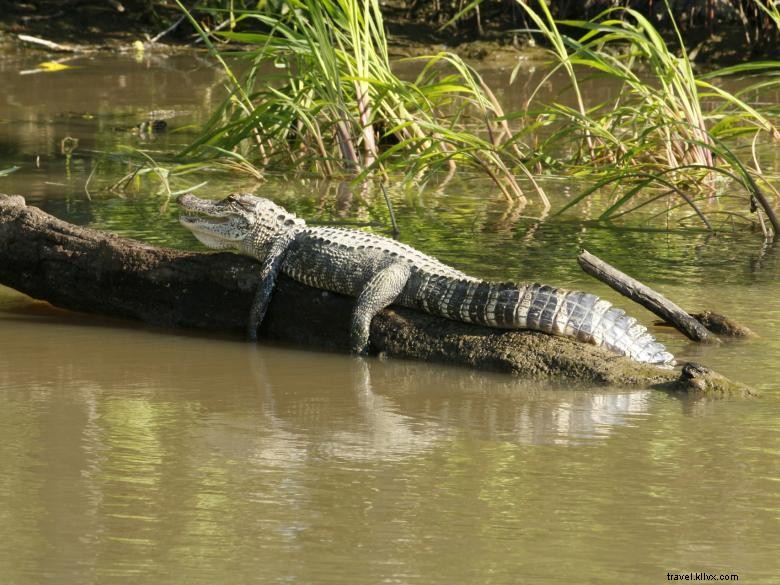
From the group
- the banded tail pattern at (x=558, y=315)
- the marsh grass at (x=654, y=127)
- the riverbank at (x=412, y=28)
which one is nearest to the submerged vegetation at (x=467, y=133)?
the marsh grass at (x=654, y=127)

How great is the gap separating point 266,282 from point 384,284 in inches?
24.3

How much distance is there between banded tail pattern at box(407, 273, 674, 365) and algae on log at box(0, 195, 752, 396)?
96 millimetres

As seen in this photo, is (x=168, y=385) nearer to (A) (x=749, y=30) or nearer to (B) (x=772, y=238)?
(B) (x=772, y=238)

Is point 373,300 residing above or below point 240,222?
below

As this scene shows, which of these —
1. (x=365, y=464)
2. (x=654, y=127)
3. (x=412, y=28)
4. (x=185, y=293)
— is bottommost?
(x=365, y=464)

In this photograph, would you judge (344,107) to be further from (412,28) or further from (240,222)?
(412,28)

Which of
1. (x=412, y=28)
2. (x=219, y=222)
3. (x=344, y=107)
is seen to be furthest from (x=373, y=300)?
(x=412, y=28)

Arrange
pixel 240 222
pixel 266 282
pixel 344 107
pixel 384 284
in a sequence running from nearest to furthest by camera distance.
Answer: pixel 384 284
pixel 266 282
pixel 240 222
pixel 344 107

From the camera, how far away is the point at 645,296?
551cm

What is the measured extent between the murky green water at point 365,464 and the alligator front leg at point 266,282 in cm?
15

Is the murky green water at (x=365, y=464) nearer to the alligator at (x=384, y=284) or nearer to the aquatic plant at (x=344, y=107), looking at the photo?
the alligator at (x=384, y=284)

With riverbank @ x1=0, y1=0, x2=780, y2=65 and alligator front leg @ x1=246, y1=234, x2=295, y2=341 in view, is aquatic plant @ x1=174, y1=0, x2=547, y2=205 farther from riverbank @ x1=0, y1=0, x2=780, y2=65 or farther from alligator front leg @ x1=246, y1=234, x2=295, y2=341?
Answer: riverbank @ x1=0, y1=0, x2=780, y2=65

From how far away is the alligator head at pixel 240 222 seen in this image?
5934mm

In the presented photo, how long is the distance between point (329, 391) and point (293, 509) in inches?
52.4
